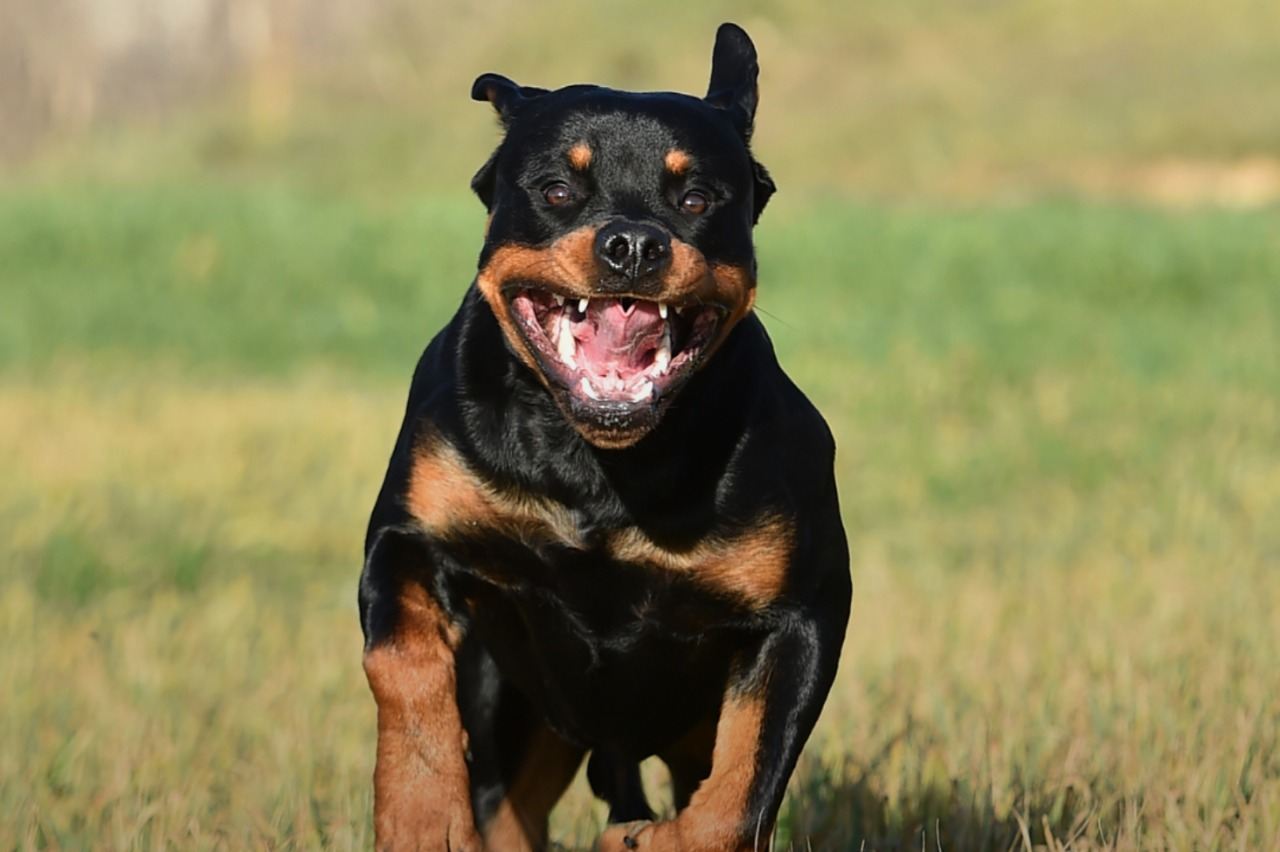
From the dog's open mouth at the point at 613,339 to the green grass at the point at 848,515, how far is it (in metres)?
1.18

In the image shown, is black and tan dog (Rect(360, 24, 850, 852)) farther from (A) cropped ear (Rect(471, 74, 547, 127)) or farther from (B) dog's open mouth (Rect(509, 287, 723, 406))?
(A) cropped ear (Rect(471, 74, 547, 127))

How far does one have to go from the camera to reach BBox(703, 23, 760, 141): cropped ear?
12.3ft

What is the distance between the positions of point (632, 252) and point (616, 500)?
467 mm

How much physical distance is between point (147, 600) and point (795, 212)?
1636 centimetres

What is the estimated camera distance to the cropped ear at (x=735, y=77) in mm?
3758

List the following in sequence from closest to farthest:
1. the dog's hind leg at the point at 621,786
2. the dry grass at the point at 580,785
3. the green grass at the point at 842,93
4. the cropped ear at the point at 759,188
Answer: the cropped ear at the point at 759,188 < the dog's hind leg at the point at 621,786 < the dry grass at the point at 580,785 < the green grass at the point at 842,93

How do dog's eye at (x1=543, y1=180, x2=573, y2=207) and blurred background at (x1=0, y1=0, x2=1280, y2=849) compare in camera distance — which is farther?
blurred background at (x1=0, y1=0, x2=1280, y2=849)

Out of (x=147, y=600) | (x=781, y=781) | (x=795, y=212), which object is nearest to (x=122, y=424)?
(x=147, y=600)

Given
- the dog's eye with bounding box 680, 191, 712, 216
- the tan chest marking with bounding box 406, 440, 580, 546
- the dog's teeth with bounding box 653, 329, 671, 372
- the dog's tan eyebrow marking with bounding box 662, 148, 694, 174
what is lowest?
the tan chest marking with bounding box 406, 440, 580, 546

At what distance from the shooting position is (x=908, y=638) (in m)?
6.52

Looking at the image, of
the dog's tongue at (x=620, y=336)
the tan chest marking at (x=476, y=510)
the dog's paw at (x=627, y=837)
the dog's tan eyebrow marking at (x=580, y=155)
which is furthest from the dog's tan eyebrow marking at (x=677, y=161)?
the dog's paw at (x=627, y=837)

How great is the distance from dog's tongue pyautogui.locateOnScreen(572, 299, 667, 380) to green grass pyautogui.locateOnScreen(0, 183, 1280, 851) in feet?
3.90

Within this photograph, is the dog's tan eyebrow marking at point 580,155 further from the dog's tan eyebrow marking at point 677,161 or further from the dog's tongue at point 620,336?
the dog's tongue at point 620,336

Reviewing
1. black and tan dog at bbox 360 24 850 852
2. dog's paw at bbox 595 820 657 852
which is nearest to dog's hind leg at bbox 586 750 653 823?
black and tan dog at bbox 360 24 850 852
